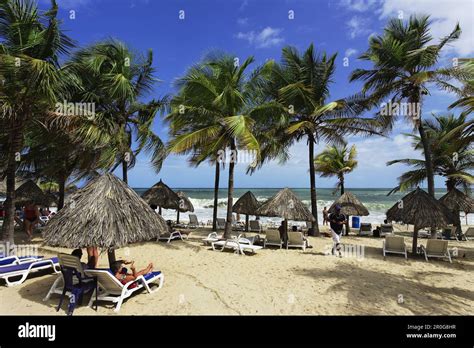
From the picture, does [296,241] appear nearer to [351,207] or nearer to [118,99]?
[351,207]

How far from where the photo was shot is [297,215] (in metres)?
10.9

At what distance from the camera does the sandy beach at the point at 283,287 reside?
5.08 metres

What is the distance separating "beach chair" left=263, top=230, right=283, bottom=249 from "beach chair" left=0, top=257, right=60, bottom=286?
285 inches

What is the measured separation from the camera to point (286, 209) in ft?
36.2

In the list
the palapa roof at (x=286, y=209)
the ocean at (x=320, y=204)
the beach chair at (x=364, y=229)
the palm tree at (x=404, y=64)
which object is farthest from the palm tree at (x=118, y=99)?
the ocean at (x=320, y=204)

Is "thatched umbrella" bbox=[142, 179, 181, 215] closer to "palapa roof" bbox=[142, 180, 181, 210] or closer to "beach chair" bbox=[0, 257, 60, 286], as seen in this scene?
"palapa roof" bbox=[142, 180, 181, 210]

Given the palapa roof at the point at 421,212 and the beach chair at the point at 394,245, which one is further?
the beach chair at the point at 394,245

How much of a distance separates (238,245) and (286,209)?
2545mm

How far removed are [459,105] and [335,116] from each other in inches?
271

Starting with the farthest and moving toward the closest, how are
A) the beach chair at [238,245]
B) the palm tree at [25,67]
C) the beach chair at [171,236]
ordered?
the beach chair at [171,236] → the beach chair at [238,245] → the palm tree at [25,67]

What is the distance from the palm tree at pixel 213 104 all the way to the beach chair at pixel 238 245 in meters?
1.11

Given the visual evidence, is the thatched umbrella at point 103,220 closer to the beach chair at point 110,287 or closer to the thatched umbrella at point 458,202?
the beach chair at point 110,287

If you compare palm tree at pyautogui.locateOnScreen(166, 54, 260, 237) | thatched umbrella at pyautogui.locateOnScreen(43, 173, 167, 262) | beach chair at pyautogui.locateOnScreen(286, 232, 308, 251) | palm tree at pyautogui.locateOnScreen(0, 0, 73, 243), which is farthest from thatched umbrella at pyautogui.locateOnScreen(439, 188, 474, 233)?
palm tree at pyautogui.locateOnScreen(0, 0, 73, 243)
